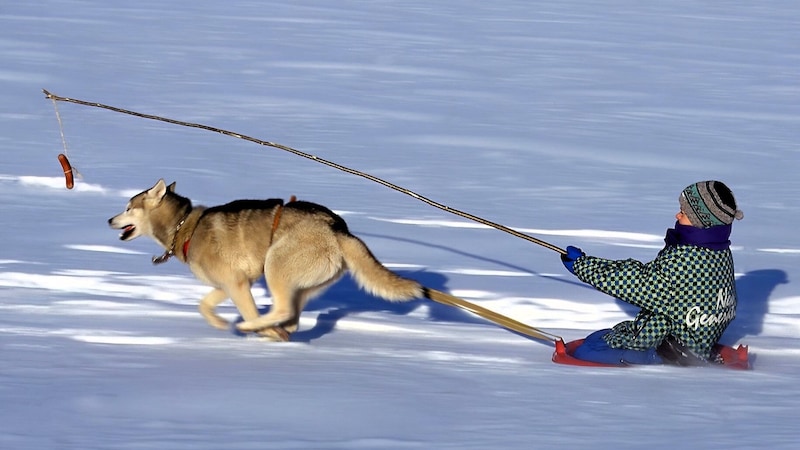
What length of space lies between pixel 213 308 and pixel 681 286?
240 centimetres

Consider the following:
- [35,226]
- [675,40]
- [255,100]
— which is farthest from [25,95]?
[675,40]

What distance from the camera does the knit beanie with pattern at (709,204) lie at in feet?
15.9

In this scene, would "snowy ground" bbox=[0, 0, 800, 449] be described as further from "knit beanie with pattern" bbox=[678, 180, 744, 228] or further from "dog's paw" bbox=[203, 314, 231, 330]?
"knit beanie with pattern" bbox=[678, 180, 744, 228]

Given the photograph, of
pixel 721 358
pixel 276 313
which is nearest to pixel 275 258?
pixel 276 313

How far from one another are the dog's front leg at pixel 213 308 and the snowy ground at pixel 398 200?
12cm

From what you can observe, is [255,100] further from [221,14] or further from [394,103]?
[221,14]

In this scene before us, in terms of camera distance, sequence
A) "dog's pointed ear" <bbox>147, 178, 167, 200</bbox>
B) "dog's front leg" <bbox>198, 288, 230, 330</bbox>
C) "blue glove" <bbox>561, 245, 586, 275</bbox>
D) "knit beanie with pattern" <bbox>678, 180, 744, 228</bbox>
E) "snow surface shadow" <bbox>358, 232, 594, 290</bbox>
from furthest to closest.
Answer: "snow surface shadow" <bbox>358, 232, 594, 290</bbox> → "dog's pointed ear" <bbox>147, 178, 167, 200</bbox> → "dog's front leg" <bbox>198, 288, 230, 330</bbox> → "blue glove" <bbox>561, 245, 586, 275</bbox> → "knit beanie with pattern" <bbox>678, 180, 744, 228</bbox>

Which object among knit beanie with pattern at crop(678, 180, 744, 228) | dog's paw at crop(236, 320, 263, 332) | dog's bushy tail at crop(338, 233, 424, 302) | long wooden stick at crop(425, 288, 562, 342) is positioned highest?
knit beanie with pattern at crop(678, 180, 744, 228)

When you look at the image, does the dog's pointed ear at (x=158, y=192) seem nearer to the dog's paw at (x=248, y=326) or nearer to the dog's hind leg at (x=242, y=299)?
the dog's hind leg at (x=242, y=299)

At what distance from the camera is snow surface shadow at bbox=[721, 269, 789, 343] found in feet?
19.5

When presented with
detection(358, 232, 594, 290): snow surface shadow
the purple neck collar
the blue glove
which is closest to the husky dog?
the blue glove

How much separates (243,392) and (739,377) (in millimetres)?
2297

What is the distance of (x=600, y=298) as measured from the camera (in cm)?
645

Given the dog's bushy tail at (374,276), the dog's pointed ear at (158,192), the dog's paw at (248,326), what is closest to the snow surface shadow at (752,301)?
the dog's bushy tail at (374,276)
